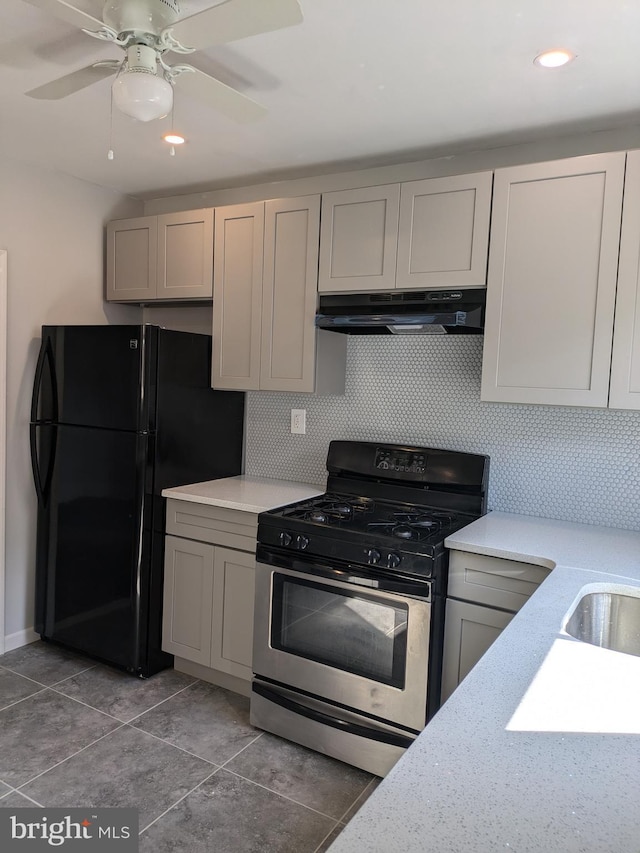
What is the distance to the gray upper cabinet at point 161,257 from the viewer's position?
→ 3123 mm

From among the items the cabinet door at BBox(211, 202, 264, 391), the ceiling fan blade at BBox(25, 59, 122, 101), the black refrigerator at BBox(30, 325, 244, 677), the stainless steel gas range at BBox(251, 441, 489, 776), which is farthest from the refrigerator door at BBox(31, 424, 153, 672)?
the ceiling fan blade at BBox(25, 59, 122, 101)

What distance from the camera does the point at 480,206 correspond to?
7.83ft

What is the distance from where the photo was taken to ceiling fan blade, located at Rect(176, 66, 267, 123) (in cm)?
173

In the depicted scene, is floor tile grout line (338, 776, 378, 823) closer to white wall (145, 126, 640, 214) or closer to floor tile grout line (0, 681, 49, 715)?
floor tile grout line (0, 681, 49, 715)

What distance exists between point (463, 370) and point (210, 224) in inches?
57.6

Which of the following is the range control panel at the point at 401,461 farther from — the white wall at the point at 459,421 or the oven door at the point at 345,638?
the oven door at the point at 345,638

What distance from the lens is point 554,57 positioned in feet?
6.16

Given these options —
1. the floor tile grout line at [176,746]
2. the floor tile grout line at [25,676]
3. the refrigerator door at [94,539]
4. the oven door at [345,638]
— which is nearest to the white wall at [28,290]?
the refrigerator door at [94,539]

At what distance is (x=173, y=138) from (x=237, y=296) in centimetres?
75

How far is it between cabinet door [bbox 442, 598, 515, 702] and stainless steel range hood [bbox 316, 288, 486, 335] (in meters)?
1.07

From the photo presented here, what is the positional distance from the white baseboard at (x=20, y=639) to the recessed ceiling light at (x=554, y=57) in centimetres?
348

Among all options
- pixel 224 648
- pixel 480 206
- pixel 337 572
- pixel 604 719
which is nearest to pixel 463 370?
pixel 480 206

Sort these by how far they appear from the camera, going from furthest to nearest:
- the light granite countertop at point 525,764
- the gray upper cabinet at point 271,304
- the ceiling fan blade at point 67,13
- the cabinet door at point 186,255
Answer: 1. the cabinet door at point 186,255
2. the gray upper cabinet at point 271,304
3. the ceiling fan blade at point 67,13
4. the light granite countertop at point 525,764

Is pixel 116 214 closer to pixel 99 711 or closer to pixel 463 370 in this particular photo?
pixel 463 370
